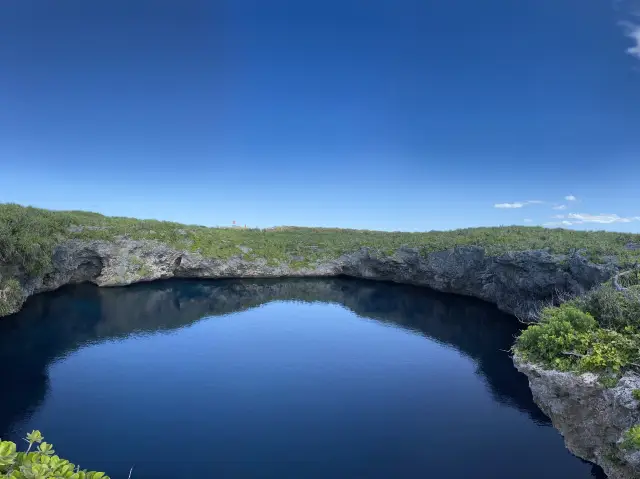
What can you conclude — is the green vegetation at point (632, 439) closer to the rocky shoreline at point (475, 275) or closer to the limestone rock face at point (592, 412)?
the limestone rock face at point (592, 412)

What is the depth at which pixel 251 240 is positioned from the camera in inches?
2808

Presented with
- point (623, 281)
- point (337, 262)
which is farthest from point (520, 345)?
point (337, 262)

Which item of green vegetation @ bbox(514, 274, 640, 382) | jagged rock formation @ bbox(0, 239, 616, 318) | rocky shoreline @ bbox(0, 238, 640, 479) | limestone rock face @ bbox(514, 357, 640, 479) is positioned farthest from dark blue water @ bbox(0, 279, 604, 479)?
green vegetation @ bbox(514, 274, 640, 382)

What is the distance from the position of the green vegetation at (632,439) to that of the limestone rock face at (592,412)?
26 centimetres

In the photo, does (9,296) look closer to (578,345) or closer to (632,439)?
(578,345)

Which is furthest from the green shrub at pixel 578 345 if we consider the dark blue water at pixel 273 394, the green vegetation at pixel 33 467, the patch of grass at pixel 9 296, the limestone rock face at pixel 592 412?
the patch of grass at pixel 9 296

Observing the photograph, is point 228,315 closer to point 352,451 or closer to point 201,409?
point 201,409

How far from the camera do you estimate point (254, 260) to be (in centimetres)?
6575

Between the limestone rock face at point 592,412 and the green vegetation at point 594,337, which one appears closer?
the limestone rock face at point 592,412

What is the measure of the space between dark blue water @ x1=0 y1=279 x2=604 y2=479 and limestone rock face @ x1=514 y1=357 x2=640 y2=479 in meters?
2.99

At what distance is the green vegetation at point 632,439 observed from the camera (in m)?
11.5

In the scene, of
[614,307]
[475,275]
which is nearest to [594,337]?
[614,307]

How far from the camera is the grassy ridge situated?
39.3 m

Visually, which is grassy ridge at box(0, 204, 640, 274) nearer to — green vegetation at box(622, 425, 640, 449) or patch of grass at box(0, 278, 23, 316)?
patch of grass at box(0, 278, 23, 316)
